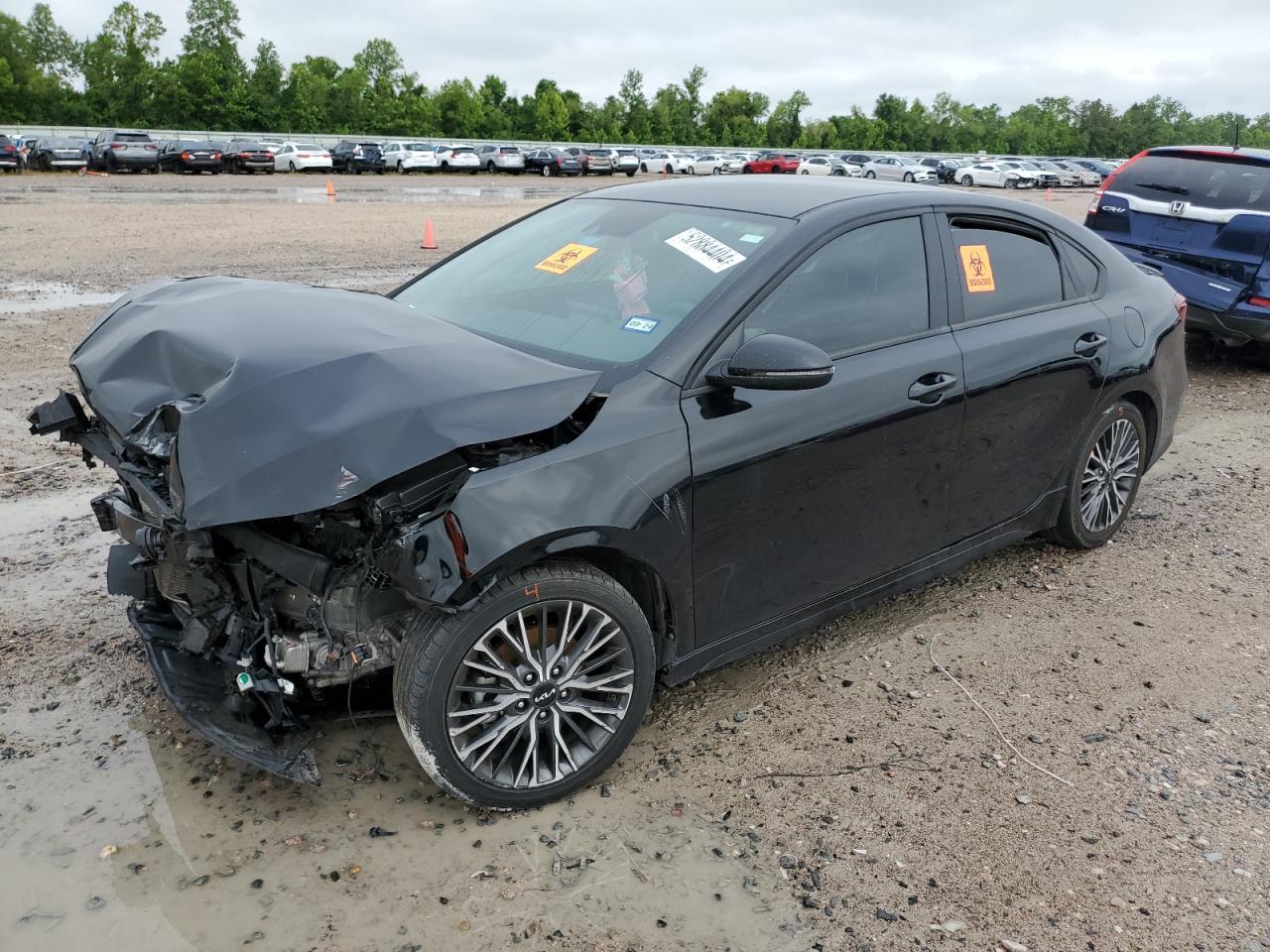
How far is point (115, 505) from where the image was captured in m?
3.29

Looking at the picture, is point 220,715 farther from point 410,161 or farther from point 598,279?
point 410,161

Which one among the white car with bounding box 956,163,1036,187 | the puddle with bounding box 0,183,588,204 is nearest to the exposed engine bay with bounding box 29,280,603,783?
the puddle with bounding box 0,183,588,204

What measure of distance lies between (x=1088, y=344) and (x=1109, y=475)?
80cm

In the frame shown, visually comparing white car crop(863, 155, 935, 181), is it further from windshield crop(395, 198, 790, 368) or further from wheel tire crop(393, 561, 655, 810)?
wheel tire crop(393, 561, 655, 810)

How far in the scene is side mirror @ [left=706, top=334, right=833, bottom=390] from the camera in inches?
121

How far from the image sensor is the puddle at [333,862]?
2650mm

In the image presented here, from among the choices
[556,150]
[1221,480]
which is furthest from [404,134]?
[1221,480]

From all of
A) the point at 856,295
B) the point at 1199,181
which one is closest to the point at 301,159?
the point at 1199,181

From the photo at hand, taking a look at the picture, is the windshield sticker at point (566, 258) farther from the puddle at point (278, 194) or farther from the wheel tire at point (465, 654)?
the puddle at point (278, 194)

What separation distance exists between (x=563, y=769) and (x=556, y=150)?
47.7m

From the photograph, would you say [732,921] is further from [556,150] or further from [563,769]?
[556,150]

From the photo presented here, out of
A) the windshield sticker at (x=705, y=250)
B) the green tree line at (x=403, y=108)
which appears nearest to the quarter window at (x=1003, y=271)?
the windshield sticker at (x=705, y=250)

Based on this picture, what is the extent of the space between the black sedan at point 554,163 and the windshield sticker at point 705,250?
147 ft

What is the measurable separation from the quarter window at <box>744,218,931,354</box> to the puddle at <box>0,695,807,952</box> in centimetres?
164
